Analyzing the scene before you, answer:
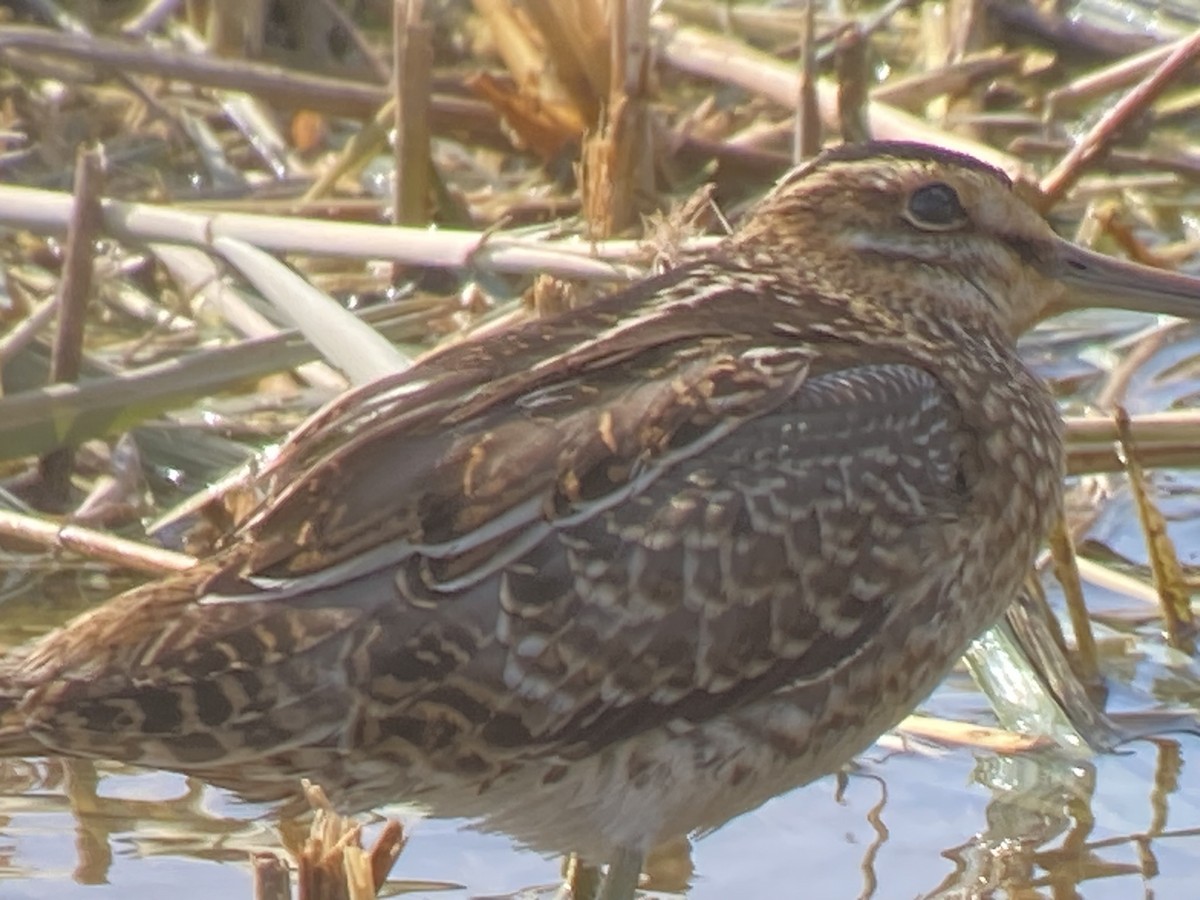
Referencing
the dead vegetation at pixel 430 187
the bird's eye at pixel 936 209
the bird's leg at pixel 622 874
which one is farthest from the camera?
the dead vegetation at pixel 430 187

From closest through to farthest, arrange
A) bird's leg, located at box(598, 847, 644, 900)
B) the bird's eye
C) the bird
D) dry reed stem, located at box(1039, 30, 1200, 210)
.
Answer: the bird → bird's leg, located at box(598, 847, 644, 900) → the bird's eye → dry reed stem, located at box(1039, 30, 1200, 210)

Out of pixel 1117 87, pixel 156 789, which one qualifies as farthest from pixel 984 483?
pixel 1117 87

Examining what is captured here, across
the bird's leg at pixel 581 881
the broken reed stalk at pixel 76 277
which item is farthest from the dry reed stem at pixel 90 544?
the bird's leg at pixel 581 881

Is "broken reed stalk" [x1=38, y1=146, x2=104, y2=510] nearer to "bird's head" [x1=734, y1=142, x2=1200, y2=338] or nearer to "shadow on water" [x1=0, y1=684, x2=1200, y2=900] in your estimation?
"shadow on water" [x1=0, y1=684, x2=1200, y2=900]

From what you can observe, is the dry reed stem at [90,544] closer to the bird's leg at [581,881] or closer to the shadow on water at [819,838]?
Result: the shadow on water at [819,838]

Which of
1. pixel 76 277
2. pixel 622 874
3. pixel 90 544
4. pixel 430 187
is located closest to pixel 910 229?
pixel 622 874

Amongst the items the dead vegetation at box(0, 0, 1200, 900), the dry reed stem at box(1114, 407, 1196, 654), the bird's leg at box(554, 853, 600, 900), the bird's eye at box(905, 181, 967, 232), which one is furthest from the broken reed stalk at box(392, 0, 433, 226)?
the bird's leg at box(554, 853, 600, 900)

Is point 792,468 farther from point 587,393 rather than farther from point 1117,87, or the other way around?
point 1117,87
